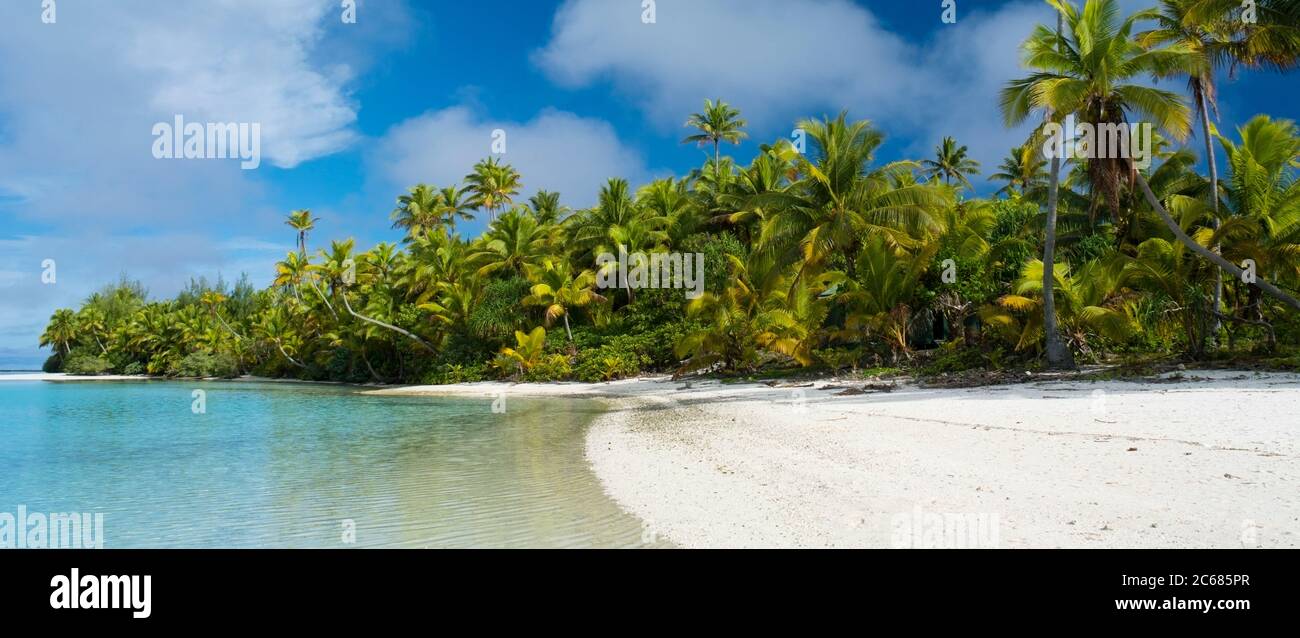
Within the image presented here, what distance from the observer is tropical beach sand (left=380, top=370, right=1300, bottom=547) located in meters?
4.88

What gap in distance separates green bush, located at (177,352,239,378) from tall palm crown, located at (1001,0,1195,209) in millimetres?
65754

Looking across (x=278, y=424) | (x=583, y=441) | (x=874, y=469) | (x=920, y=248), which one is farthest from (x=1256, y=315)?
(x=278, y=424)

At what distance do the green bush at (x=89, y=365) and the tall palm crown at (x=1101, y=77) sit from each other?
90.7 m

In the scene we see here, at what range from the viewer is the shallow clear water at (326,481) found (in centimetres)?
618

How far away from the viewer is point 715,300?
24.1 m

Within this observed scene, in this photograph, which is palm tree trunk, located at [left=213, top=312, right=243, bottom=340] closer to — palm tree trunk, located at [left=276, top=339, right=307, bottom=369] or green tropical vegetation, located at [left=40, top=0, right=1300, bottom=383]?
palm tree trunk, located at [left=276, top=339, right=307, bottom=369]

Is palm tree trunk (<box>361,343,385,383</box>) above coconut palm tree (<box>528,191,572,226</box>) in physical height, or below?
below

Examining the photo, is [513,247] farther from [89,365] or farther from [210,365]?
[89,365]

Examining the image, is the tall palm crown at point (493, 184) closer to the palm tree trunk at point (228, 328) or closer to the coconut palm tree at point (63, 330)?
the palm tree trunk at point (228, 328)

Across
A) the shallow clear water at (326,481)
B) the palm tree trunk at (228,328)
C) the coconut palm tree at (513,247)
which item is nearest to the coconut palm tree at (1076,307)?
the shallow clear water at (326,481)

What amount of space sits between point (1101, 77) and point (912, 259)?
670cm

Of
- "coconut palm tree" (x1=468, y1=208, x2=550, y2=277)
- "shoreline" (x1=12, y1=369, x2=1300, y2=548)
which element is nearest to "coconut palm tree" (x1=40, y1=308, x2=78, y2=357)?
"coconut palm tree" (x1=468, y1=208, x2=550, y2=277)

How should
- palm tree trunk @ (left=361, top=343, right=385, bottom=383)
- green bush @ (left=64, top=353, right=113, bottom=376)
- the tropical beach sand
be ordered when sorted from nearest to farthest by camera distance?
the tropical beach sand
palm tree trunk @ (left=361, top=343, right=385, bottom=383)
green bush @ (left=64, top=353, right=113, bottom=376)

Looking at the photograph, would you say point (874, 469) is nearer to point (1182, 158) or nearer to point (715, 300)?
point (715, 300)
